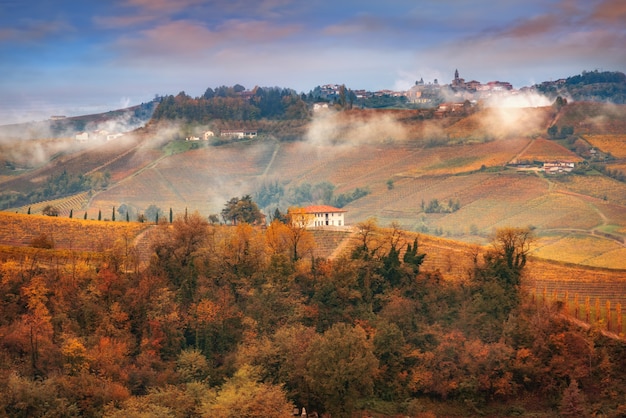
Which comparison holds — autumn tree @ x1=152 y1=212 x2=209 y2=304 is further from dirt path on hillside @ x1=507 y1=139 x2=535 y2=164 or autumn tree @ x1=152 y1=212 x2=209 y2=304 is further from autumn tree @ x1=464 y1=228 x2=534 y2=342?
dirt path on hillside @ x1=507 y1=139 x2=535 y2=164

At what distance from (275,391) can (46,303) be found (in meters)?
20.2

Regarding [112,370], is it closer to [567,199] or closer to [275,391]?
[275,391]

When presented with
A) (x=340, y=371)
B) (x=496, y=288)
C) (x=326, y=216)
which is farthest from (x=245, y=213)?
(x=340, y=371)

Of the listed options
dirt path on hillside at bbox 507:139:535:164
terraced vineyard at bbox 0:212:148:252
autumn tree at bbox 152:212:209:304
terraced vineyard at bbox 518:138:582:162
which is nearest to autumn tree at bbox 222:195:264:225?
terraced vineyard at bbox 0:212:148:252

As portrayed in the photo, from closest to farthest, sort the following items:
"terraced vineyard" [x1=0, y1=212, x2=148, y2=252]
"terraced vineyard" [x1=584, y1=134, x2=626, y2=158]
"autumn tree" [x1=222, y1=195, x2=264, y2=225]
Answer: "terraced vineyard" [x1=0, y1=212, x2=148, y2=252] → "autumn tree" [x1=222, y1=195, x2=264, y2=225] → "terraced vineyard" [x1=584, y1=134, x2=626, y2=158]

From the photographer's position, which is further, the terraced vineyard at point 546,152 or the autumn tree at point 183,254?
the terraced vineyard at point 546,152

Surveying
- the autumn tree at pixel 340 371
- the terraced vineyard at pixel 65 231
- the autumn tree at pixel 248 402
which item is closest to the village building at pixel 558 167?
the terraced vineyard at pixel 65 231

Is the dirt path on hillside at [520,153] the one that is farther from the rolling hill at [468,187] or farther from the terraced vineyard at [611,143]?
the terraced vineyard at [611,143]

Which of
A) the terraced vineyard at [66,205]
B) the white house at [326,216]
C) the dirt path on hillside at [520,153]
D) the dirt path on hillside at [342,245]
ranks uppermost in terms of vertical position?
the dirt path on hillside at [520,153]

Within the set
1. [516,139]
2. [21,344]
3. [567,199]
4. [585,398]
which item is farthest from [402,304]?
[516,139]

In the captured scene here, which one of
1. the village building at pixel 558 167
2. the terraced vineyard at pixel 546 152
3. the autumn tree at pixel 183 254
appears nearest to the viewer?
the autumn tree at pixel 183 254

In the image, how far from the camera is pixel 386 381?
66.0 metres

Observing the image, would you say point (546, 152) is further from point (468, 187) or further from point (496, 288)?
point (496, 288)

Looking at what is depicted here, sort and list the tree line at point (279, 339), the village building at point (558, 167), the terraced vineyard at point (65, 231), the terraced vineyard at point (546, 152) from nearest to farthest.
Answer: the tree line at point (279, 339)
the terraced vineyard at point (65, 231)
the village building at point (558, 167)
the terraced vineyard at point (546, 152)
